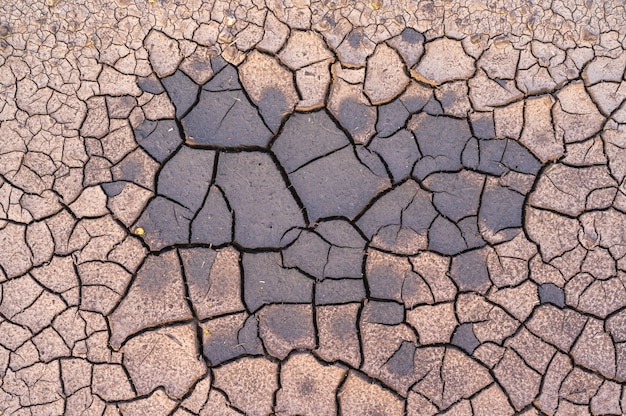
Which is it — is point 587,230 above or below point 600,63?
below

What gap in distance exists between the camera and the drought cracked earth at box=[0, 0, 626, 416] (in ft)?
9.78

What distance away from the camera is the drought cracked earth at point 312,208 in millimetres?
2980

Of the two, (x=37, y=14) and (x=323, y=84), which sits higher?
(x=37, y=14)

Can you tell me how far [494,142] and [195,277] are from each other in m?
1.88

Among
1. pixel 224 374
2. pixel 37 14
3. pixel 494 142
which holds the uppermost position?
pixel 37 14

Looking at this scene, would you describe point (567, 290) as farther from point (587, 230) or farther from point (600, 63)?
point (600, 63)

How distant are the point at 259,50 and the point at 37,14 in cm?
137

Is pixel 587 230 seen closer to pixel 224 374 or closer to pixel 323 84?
pixel 323 84

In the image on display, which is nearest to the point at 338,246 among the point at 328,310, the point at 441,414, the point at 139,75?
the point at 328,310

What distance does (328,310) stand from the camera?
3016mm

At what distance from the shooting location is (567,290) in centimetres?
302

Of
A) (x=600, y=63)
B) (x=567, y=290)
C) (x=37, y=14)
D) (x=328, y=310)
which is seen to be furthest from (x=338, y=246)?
(x=37, y=14)

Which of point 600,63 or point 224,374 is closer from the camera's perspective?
point 224,374

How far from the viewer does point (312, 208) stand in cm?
309
